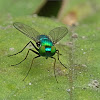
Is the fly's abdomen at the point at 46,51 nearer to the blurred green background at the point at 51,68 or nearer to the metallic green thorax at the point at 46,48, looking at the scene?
the metallic green thorax at the point at 46,48

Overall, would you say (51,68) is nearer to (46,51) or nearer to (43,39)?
(46,51)

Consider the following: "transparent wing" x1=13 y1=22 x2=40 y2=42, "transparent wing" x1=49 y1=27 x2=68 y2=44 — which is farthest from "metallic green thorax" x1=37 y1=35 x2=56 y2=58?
"transparent wing" x1=49 y1=27 x2=68 y2=44

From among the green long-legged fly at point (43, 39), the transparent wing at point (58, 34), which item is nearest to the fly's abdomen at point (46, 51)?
the green long-legged fly at point (43, 39)

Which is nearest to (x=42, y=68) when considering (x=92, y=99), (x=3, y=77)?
(x=3, y=77)

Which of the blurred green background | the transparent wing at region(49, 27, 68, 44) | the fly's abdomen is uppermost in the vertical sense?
the fly's abdomen

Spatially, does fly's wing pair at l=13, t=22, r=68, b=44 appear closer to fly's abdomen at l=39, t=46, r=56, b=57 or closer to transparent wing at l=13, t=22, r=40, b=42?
transparent wing at l=13, t=22, r=40, b=42

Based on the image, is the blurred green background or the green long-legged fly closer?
the blurred green background

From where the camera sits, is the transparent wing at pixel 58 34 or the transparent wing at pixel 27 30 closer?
the transparent wing at pixel 27 30

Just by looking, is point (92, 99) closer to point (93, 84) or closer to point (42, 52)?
point (93, 84)

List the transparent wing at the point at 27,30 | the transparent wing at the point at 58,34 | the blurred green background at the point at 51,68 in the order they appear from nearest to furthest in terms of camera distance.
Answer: the blurred green background at the point at 51,68, the transparent wing at the point at 27,30, the transparent wing at the point at 58,34

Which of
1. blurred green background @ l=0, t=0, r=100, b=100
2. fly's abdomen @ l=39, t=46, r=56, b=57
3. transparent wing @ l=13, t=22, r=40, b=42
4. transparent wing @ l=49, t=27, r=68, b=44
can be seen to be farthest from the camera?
transparent wing @ l=49, t=27, r=68, b=44

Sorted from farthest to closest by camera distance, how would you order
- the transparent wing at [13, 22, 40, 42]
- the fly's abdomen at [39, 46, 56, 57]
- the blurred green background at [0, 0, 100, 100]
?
the transparent wing at [13, 22, 40, 42] → the fly's abdomen at [39, 46, 56, 57] → the blurred green background at [0, 0, 100, 100]
